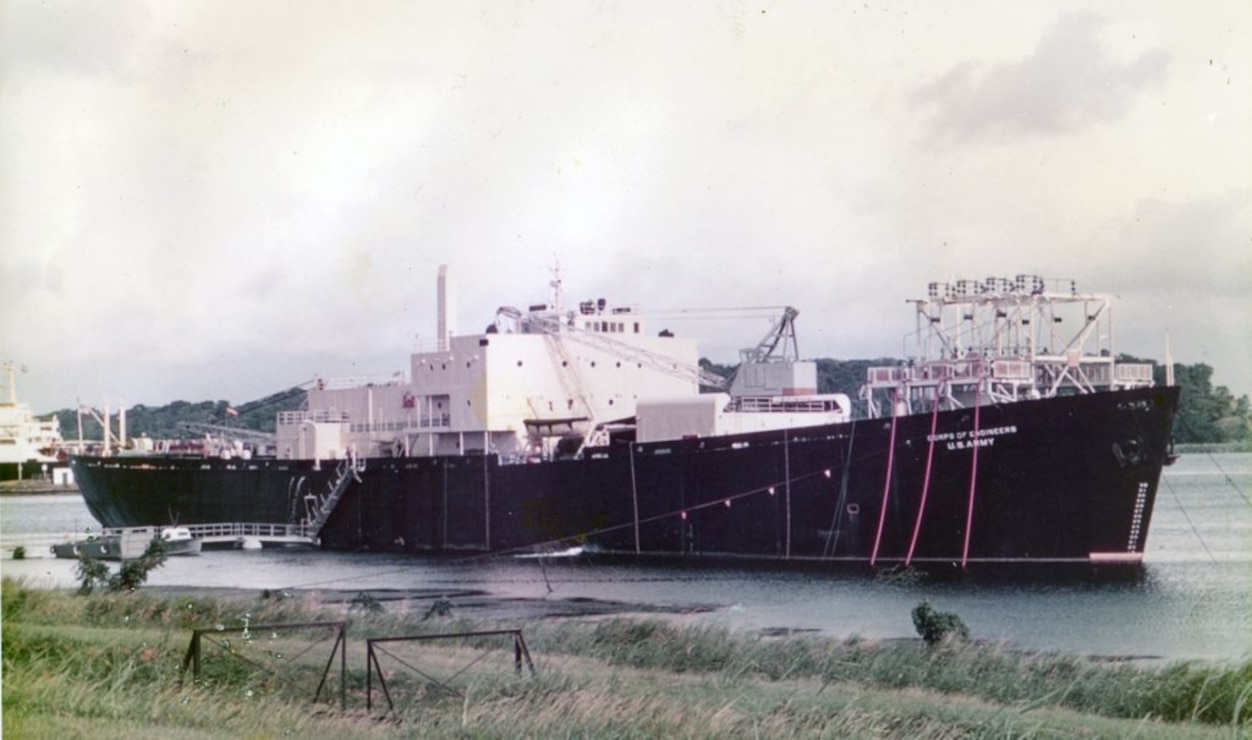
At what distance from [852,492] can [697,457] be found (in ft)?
11.5

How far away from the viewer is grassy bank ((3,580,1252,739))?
435 inches

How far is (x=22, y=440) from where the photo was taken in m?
54.3

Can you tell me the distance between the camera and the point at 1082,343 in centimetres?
2645

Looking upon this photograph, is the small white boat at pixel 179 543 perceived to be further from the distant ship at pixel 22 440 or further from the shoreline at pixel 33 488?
the shoreline at pixel 33 488

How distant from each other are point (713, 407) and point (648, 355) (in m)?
5.90

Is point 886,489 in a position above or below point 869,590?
above

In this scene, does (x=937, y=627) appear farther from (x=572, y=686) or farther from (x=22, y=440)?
(x=22, y=440)

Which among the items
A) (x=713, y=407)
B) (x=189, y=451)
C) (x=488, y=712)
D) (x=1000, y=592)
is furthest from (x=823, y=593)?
(x=189, y=451)

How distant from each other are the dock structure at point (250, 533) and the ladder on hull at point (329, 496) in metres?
0.20

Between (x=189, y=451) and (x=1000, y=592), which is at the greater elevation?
(x=189, y=451)

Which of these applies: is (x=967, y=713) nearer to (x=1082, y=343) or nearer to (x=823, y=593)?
(x=823, y=593)

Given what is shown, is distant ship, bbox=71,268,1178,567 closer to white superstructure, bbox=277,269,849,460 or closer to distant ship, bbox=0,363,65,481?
white superstructure, bbox=277,269,849,460

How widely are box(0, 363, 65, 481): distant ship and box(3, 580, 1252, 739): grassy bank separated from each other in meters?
36.2

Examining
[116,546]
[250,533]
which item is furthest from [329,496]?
[116,546]
